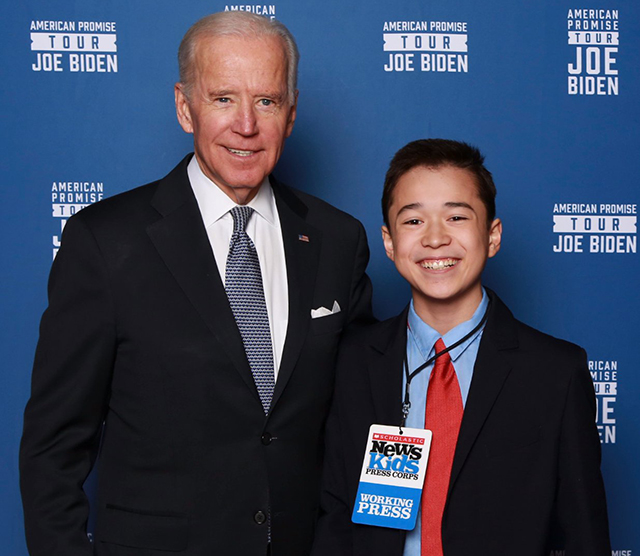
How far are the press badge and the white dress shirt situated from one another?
0.25 meters

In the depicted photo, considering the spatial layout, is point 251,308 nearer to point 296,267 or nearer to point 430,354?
point 296,267

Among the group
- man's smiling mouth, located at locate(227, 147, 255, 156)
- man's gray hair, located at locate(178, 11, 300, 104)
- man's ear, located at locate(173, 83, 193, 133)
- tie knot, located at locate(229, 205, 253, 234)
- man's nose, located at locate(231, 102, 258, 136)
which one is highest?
man's gray hair, located at locate(178, 11, 300, 104)

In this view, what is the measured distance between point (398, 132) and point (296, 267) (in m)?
0.81

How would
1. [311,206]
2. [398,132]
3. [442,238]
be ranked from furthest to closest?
[398,132] → [311,206] → [442,238]

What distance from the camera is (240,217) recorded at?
1.54m

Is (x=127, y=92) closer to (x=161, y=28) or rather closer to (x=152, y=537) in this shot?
(x=161, y=28)

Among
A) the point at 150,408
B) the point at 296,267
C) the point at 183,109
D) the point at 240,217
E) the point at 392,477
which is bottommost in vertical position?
the point at 392,477

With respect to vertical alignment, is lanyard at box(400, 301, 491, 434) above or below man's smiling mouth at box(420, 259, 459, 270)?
below

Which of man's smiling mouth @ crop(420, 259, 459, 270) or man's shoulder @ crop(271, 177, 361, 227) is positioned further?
man's shoulder @ crop(271, 177, 361, 227)

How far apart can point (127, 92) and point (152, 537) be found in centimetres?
129

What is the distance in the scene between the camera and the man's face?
58.0 inches

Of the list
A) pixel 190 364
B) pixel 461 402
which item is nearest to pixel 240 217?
pixel 190 364

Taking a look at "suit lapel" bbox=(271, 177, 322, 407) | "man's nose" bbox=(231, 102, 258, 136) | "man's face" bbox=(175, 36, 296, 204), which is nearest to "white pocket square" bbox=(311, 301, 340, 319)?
"suit lapel" bbox=(271, 177, 322, 407)

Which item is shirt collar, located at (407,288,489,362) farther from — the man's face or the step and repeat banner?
the step and repeat banner
